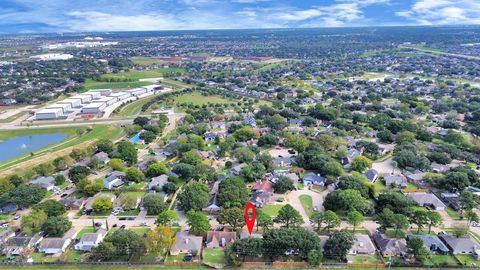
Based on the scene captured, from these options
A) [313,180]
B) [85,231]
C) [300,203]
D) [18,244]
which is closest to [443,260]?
[300,203]

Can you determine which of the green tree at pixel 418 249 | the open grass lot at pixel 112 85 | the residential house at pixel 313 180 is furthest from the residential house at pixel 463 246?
the open grass lot at pixel 112 85

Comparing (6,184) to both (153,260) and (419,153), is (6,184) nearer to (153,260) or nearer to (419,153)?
(153,260)

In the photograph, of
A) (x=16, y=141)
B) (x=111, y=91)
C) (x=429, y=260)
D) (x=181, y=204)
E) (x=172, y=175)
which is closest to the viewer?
(x=429, y=260)

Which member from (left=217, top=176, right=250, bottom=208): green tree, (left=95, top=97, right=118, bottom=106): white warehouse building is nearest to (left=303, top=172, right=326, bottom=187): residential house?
(left=217, top=176, right=250, bottom=208): green tree

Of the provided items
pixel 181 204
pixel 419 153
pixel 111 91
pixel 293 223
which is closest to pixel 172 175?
pixel 181 204

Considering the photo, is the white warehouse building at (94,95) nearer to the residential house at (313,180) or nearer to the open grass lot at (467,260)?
the residential house at (313,180)

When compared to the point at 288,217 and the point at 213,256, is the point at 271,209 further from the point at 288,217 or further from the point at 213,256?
the point at 213,256
